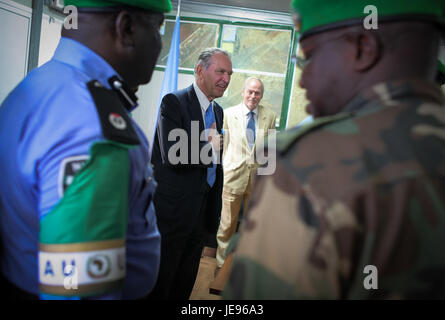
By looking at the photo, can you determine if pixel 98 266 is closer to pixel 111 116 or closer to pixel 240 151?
pixel 111 116

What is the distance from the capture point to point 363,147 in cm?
51

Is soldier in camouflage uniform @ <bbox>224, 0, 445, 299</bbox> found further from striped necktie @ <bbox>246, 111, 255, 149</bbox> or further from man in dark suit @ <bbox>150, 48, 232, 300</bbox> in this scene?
striped necktie @ <bbox>246, 111, 255, 149</bbox>

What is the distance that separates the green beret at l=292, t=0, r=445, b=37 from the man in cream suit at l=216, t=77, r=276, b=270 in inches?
108

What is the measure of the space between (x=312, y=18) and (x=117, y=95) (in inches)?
20.9

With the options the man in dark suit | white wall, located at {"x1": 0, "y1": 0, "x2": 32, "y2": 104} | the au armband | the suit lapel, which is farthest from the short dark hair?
the au armband

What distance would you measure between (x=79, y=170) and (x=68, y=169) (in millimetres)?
25

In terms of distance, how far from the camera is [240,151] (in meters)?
3.53

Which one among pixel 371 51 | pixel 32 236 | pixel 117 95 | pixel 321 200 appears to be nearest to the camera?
pixel 321 200

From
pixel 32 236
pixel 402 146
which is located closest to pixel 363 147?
pixel 402 146

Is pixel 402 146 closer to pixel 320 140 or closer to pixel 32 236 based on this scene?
pixel 320 140

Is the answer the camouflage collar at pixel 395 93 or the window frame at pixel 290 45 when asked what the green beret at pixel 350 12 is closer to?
the camouflage collar at pixel 395 93

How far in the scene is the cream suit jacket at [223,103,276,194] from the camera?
3.46 metres

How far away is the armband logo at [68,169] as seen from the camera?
25.2 inches

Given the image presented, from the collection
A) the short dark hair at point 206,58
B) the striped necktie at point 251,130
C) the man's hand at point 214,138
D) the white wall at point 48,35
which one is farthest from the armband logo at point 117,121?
the striped necktie at point 251,130
